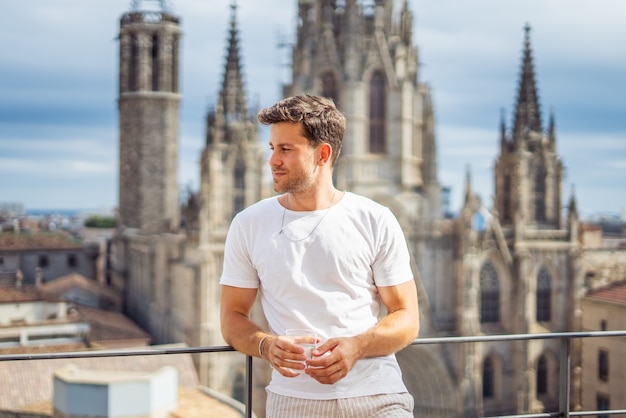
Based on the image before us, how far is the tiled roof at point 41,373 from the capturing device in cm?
1877

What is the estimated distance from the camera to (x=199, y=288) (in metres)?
32.2

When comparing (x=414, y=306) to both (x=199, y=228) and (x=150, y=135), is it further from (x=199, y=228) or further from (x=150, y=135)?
(x=150, y=135)

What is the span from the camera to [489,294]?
114ft

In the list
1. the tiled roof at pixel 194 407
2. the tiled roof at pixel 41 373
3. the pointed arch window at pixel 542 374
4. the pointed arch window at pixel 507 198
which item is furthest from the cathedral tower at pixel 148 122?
the tiled roof at pixel 194 407

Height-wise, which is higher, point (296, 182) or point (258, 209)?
point (296, 182)

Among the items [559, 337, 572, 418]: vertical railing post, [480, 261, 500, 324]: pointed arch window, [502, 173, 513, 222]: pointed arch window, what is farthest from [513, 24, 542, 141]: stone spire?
[559, 337, 572, 418]: vertical railing post

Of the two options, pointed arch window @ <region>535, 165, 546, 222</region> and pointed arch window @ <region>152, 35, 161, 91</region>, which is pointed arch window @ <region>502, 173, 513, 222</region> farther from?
pointed arch window @ <region>152, 35, 161, 91</region>

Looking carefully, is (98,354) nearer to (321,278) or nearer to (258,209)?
(258,209)

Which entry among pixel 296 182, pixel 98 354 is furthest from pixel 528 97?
pixel 98 354

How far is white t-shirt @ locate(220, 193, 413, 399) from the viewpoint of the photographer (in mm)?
3621

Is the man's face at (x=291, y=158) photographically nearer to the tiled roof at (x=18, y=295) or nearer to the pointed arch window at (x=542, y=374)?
the tiled roof at (x=18, y=295)

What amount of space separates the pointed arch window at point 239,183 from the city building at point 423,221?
0.06 m

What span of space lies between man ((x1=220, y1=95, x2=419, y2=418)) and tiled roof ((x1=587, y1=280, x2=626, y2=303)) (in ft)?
87.2

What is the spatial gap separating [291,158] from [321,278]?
1.86ft
